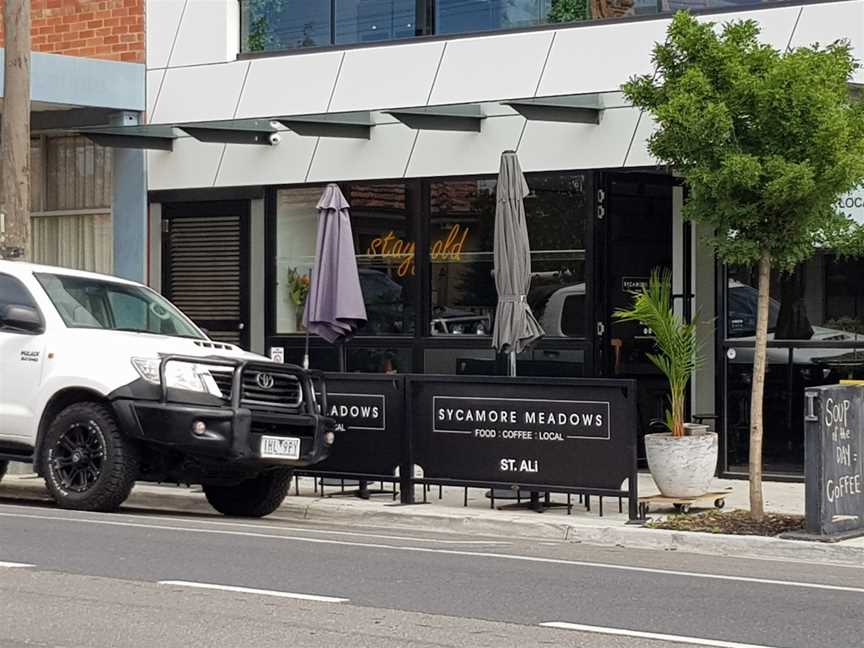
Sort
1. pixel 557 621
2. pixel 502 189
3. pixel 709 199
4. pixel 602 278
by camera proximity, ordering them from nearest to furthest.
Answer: pixel 557 621 → pixel 709 199 → pixel 502 189 → pixel 602 278

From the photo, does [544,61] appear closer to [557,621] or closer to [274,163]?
[274,163]

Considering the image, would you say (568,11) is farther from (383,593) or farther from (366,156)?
(383,593)

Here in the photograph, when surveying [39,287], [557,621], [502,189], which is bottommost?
[557,621]

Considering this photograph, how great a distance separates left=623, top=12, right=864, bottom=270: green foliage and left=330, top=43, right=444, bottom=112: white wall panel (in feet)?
16.9

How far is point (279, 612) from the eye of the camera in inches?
313

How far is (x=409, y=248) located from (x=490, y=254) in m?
1.04

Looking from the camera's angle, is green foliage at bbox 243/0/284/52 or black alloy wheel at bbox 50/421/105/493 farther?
green foliage at bbox 243/0/284/52

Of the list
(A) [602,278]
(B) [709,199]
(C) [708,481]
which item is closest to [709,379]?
(A) [602,278]

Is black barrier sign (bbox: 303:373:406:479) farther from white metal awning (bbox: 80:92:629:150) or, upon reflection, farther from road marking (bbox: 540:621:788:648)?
road marking (bbox: 540:621:788:648)

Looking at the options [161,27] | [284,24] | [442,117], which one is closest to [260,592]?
[442,117]

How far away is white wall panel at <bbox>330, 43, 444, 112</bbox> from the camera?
1716 centimetres

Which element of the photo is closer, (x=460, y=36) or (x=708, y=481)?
(x=708, y=481)

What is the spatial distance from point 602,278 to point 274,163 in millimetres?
4443

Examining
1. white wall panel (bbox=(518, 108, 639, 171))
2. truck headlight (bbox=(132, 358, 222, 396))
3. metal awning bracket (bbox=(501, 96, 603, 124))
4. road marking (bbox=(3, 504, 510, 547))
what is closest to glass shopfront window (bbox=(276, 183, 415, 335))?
white wall panel (bbox=(518, 108, 639, 171))
